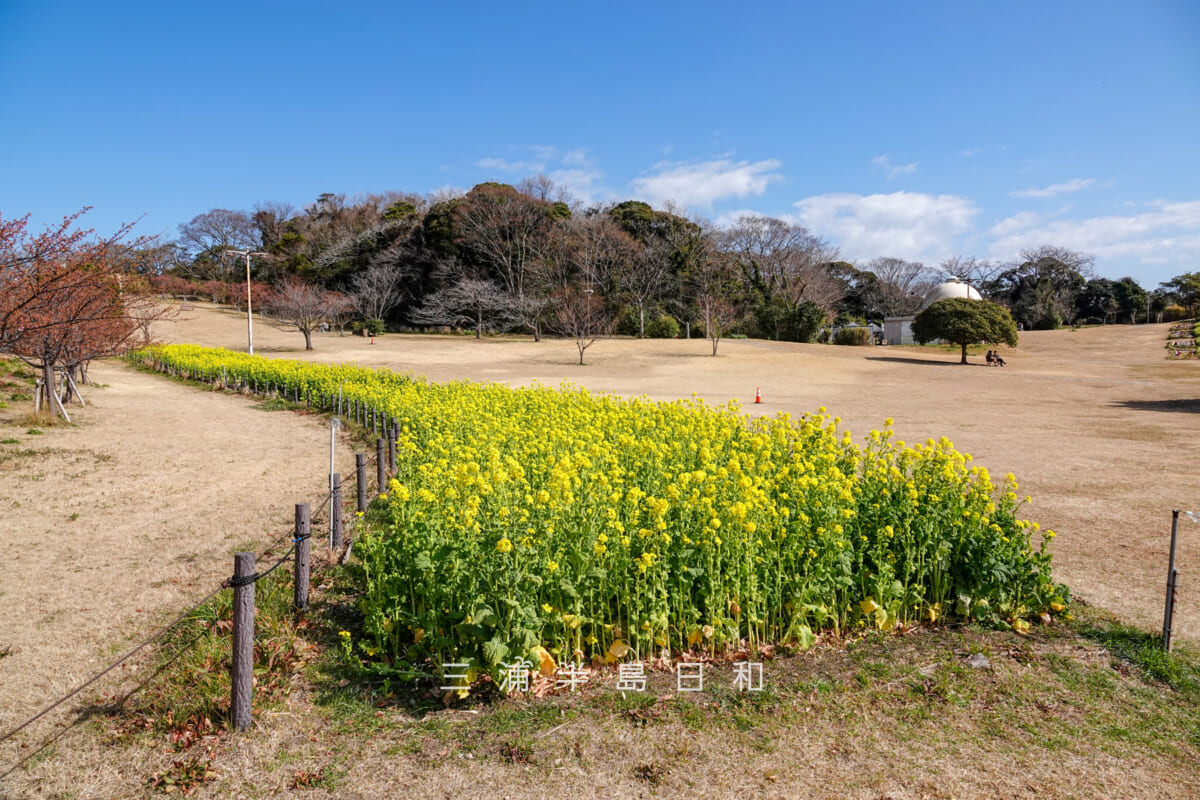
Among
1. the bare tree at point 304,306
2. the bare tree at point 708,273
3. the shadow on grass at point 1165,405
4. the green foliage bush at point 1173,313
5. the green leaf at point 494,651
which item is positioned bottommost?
the shadow on grass at point 1165,405

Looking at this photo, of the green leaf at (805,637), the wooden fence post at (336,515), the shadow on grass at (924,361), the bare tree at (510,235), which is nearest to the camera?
the green leaf at (805,637)

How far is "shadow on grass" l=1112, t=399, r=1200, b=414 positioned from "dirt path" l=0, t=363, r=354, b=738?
62.5 ft

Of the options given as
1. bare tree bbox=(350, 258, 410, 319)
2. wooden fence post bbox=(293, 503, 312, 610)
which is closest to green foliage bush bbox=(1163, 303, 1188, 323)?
bare tree bbox=(350, 258, 410, 319)

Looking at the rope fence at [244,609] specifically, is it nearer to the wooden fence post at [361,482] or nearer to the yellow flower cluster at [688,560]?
the wooden fence post at [361,482]

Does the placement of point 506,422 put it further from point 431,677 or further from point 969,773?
point 969,773

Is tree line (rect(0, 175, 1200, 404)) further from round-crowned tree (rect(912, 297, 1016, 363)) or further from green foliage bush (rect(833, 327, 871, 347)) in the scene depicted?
round-crowned tree (rect(912, 297, 1016, 363))

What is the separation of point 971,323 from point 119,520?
118 feet

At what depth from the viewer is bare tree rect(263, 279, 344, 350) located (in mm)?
39406

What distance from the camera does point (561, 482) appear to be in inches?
163

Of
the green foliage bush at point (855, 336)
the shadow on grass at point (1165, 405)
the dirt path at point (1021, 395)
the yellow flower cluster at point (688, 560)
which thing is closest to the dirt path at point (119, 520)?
the yellow flower cluster at point (688, 560)

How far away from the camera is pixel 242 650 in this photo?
11.2 feet

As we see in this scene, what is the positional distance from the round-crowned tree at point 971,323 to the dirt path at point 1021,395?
1498mm

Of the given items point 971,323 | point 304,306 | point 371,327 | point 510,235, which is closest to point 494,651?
point 971,323

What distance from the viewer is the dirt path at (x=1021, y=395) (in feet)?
20.6
